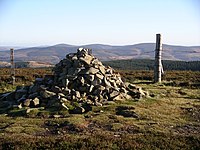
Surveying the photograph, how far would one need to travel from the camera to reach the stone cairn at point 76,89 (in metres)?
15.7

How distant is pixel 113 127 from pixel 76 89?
5885 mm

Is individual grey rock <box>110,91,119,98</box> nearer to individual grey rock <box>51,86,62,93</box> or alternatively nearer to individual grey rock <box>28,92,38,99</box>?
individual grey rock <box>51,86,62,93</box>

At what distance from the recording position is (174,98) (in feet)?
61.4

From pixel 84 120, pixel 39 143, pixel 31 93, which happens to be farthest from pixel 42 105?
pixel 39 143

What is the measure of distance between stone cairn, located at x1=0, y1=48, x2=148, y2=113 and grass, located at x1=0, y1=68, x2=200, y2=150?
90 cm

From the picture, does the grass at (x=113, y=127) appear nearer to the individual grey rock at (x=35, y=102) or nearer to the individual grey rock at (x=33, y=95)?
the individual grey rock at (x=35, y=102)

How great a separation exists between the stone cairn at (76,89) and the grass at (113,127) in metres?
0.90

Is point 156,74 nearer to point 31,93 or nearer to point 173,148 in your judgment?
point 31,93

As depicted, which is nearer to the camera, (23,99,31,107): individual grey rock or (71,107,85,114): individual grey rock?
(71,107,85,114): individual grey rock

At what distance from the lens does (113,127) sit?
12.0 metres

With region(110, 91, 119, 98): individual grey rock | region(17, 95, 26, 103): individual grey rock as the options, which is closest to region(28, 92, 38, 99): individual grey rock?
region(17, 95, 26, 103): individual grey rock

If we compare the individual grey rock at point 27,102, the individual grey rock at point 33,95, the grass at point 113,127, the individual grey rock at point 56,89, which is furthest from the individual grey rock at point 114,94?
the individual grey rock at point 27,102

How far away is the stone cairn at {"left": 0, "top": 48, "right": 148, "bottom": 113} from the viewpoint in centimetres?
1569

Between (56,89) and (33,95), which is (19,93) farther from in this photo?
(56,89)
